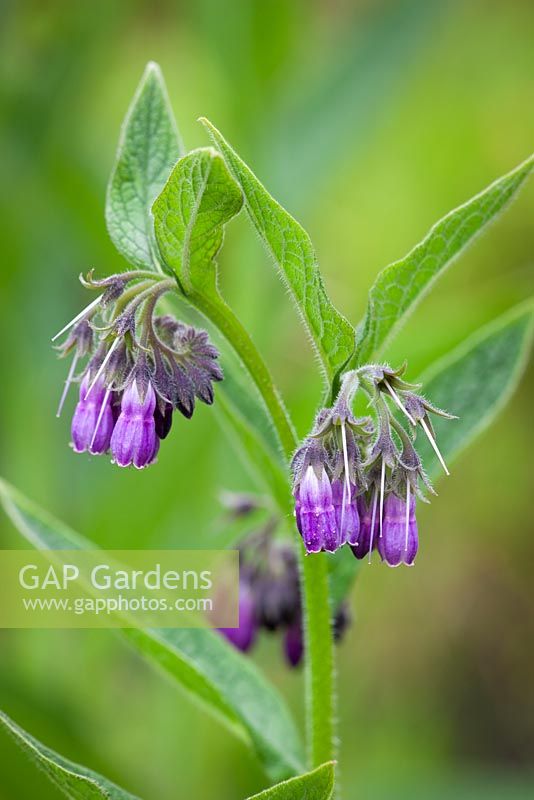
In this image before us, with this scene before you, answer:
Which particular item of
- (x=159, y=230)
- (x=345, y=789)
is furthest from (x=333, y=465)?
(x=345, y=789)

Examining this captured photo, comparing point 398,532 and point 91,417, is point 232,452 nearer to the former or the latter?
point 91,417

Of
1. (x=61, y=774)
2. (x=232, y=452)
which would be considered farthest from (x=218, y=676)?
(x=232, y=452)

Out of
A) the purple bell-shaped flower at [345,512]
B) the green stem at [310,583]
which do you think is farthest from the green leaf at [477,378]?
the purple bell-shaped flower at [345,512]

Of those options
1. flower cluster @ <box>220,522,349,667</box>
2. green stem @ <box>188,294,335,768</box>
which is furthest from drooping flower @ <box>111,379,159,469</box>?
flower cluster @ <box>220,522,349,667</box>

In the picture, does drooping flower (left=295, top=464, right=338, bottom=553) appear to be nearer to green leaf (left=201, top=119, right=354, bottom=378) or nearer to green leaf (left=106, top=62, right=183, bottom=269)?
green leaf (left=201, top=119, right=354, bottom=378)

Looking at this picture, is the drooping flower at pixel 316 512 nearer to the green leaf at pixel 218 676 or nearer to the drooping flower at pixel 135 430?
the drooping flower at pixel 135 430

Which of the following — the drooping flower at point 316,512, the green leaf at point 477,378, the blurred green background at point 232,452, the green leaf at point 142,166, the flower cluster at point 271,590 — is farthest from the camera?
the blurred green background at point 232,452
